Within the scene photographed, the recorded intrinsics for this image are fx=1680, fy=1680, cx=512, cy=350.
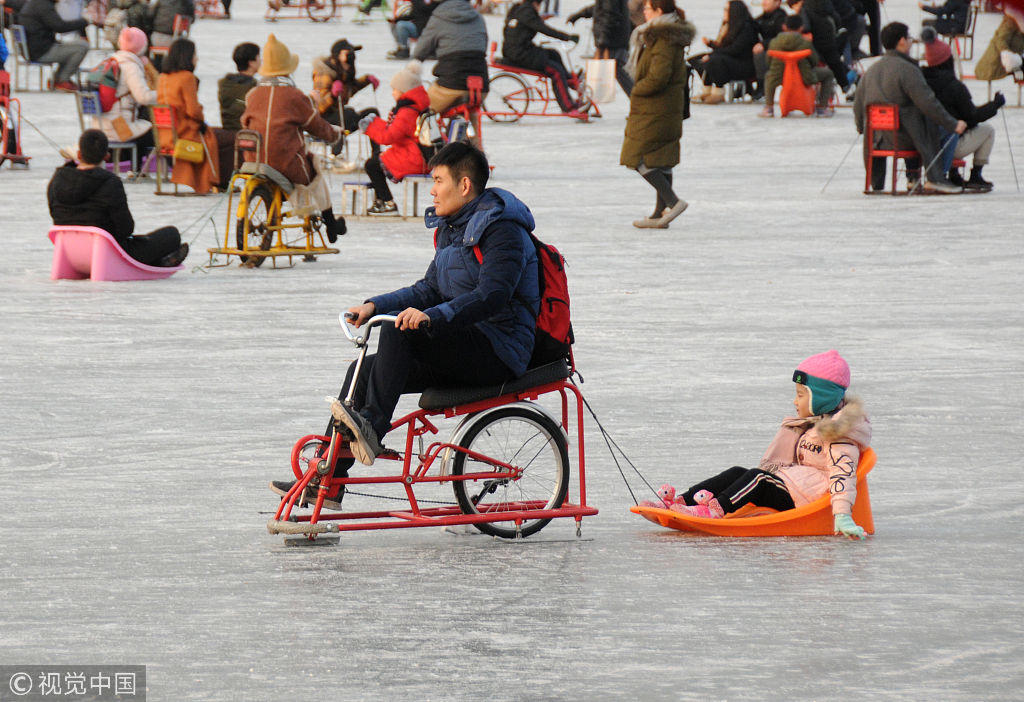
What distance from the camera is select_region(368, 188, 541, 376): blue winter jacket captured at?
5.16 metres

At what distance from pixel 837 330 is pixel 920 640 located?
16.9 feet

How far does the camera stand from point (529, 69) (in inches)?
900

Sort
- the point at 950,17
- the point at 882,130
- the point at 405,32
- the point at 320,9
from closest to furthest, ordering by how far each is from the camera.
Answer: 1. the point at 882,130
2. the point at 950,17
3. the point at 405,32
4. the point at 320,9

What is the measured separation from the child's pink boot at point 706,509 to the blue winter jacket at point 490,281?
77 centimetres

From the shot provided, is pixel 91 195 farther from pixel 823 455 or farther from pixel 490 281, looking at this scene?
pixel 823 455

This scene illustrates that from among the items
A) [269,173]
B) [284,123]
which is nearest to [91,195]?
[269,173]

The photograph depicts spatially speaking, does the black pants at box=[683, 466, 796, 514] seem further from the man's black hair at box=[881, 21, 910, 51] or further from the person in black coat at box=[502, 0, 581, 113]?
the person in black coat at box=[502, 0, 581, 113]

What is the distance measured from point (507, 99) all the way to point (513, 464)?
18.4 m

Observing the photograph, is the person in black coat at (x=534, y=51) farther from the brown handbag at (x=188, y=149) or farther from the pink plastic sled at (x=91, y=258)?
the pink plastic sled at (x=91, y=258)

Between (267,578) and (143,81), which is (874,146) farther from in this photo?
(267,578)

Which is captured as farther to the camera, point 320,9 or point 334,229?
point 320,9

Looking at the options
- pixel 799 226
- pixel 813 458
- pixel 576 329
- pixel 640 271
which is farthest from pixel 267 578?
pixel 799 226

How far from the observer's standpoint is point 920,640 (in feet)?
14.4

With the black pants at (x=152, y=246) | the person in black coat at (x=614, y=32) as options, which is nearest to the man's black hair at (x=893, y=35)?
the black pants at (x=152, y=246)
